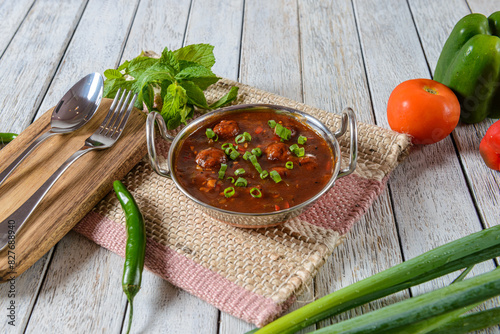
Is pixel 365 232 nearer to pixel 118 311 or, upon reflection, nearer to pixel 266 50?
pixel 118 311

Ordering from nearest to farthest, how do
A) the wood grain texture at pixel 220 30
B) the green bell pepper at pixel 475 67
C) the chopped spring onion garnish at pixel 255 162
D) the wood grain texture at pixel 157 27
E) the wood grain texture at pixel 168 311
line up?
the wood grain texture at pixel 168 311, the chopped spring onion garnish at pixel 255 162, the green bell pepper at pixel 475 67, the wood grain texture at pixel 220 30, the wood grain texture at pixel 157 27

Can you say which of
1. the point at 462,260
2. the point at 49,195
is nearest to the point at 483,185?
the point at 462,260

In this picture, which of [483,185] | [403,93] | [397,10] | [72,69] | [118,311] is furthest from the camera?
[397,10]

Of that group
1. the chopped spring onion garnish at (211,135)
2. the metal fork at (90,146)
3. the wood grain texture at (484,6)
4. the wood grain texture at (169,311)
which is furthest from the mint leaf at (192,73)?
the wood grain texture at (484,6)

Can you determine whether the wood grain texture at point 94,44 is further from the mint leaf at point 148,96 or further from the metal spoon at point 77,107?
the mint leaf at point 148,96

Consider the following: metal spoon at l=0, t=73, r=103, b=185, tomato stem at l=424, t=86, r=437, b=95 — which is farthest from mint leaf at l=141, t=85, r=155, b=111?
tomato stem at l=424, t=86, r=437, b=95

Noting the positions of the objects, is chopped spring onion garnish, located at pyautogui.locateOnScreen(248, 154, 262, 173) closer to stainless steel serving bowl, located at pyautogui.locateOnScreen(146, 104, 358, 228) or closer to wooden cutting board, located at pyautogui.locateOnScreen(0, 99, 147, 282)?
stainless steel serving bowl, located at pyautogui.locateOnScreen(146, 104, 358, 228)
